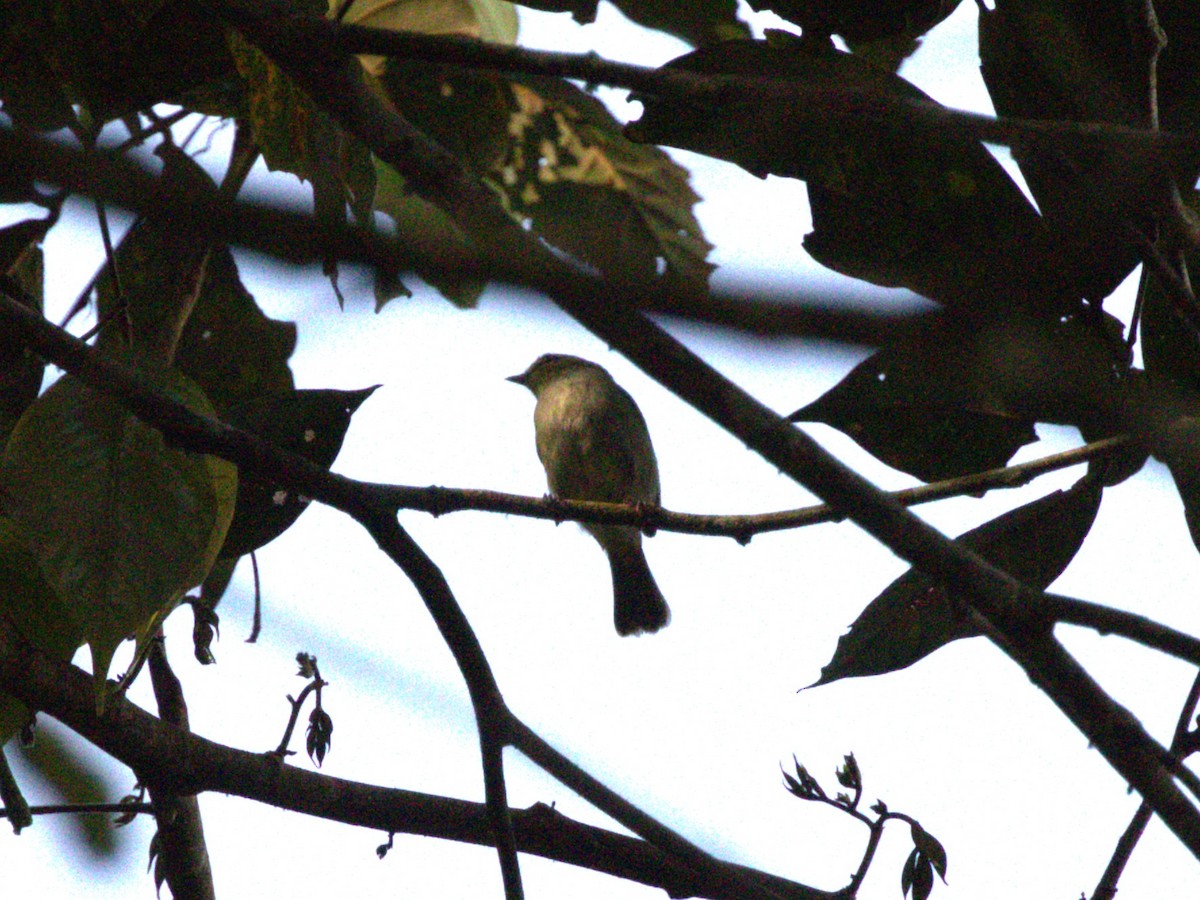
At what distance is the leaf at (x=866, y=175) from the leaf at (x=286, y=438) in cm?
84

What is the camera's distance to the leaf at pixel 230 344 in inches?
169

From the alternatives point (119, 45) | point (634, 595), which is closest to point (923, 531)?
point (119, 45)

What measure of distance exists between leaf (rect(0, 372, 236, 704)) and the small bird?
13.7 ft

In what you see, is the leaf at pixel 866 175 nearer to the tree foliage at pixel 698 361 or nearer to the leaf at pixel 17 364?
the tree foliage at pixel 698 361

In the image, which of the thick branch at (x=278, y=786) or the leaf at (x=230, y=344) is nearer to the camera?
the thick branch at (x=278, y=786)

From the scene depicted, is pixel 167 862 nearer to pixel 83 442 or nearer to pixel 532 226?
pixel 83 442

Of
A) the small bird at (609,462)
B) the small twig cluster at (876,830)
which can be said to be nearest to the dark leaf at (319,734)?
the small twig cluster at (876,830)

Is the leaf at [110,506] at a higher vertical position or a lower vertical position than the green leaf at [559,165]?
lower

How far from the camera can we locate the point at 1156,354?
104 inches

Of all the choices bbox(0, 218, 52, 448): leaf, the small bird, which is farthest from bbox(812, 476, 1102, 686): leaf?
the small bird

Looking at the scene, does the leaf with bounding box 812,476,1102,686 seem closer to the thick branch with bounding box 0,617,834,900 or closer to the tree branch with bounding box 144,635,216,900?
the thick branch with bounding box 0,617,834,900

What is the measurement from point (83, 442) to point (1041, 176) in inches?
72.6

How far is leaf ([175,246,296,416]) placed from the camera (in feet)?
14.1

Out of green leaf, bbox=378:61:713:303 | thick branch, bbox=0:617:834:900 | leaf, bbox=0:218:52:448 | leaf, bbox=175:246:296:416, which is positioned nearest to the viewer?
thick branch, bbox=0:617:834:900
